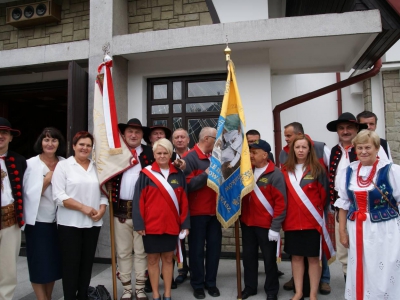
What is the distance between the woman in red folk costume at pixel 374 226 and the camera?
2.78 metres

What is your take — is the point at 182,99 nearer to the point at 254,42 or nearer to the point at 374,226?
the point at 254,42

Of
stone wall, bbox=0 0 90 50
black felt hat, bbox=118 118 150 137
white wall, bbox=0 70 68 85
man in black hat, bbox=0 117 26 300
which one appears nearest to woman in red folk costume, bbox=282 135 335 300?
black felt hat, bbox=118 118 150 137

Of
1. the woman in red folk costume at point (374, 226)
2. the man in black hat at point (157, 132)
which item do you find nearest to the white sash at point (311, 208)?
the woman in red folk costume at point (374, 226)

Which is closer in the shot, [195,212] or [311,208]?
[311,208]

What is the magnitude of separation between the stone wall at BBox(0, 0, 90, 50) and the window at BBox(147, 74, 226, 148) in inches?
63.3

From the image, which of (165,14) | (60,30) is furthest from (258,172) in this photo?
(60,30)

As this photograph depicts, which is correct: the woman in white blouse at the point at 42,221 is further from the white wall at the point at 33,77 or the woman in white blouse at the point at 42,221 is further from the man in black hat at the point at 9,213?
the white wall at the point at 33,77

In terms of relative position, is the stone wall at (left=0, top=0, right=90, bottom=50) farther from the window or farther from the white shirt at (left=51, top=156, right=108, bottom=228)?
the white shirt at (left=51, top=156, right=108, bottom=228)

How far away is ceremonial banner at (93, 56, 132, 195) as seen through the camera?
3594 millimetres

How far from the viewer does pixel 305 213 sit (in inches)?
131

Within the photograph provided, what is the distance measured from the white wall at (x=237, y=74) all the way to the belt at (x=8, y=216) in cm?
295

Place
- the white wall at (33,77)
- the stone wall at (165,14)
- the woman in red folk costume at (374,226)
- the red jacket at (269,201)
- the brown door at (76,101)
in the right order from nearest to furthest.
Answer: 1. the woman in red folk costume at (374,226)
2. the red jacket at (269,201)
3. the brown door at (76,101)
4. the stone wall at (165,14)
5. the white wall at (33,77)

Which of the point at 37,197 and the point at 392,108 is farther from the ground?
the point at 392,108

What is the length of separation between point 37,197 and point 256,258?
7.59 ft
